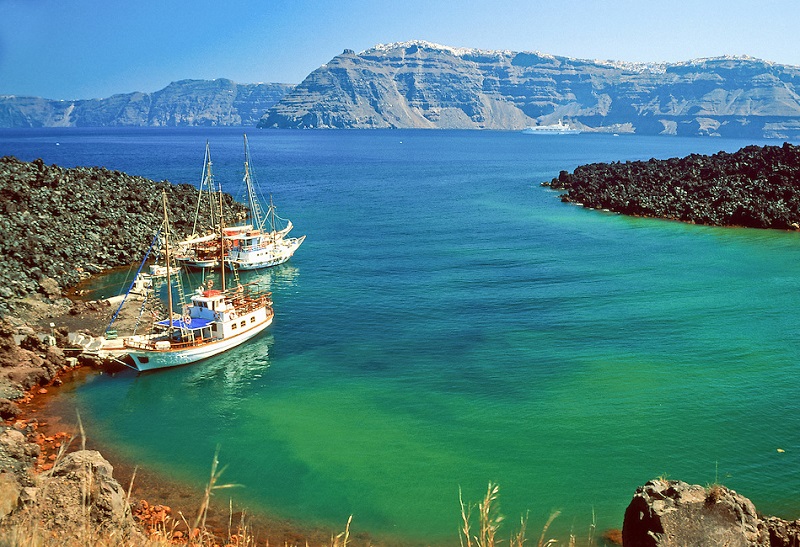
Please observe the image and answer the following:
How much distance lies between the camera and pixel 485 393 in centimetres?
2638

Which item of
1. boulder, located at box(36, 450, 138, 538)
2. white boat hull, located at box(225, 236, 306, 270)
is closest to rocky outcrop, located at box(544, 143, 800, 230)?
white boat hull, located at box(225, 236, 306, 270)

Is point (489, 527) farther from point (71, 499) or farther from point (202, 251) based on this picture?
point (202, 251)

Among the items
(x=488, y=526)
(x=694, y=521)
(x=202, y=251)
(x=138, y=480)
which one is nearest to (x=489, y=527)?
(x=488, y=526)

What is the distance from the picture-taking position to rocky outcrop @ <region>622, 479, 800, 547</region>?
12.4 meters

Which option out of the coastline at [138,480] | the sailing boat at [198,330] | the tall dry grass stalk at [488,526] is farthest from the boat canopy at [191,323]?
the tall dry grass stalk at [488,526]

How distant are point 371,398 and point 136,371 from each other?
11895 millimetres

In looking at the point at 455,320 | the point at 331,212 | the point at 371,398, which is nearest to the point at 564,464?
the point at 371,398

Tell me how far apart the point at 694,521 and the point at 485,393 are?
13752mm

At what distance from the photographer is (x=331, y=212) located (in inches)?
3000

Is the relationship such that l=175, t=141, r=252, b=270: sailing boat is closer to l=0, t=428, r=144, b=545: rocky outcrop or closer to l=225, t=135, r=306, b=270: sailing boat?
l=225, t=135, r=306, b=270: sailing boat

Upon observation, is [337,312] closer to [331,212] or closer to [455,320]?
[455,320]

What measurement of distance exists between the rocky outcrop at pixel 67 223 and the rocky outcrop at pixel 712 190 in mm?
52176

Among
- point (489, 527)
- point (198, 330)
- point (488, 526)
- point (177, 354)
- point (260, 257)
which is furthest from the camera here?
point (260, 257)

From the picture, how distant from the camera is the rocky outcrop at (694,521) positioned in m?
12.4
